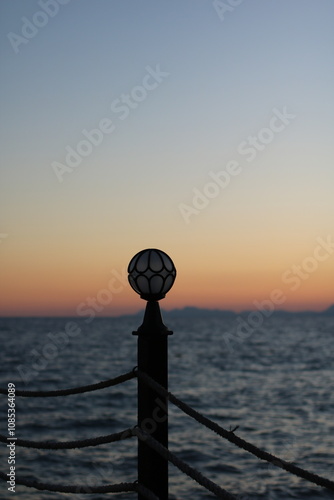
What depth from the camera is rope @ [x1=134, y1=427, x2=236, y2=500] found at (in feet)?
8.93

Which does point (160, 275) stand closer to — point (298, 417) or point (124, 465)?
point (124, 465)

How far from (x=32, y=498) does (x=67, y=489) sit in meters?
7.51

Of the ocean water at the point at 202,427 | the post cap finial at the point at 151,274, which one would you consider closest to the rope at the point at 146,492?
the post cap finial at the point at 151,274

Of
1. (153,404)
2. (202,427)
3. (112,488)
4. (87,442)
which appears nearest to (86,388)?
(87,442)

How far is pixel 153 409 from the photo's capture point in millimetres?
3053

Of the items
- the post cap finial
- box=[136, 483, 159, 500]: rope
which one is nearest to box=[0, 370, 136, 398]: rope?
the post cap finial

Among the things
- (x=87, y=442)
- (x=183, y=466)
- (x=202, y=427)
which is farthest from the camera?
(x=202, y=427)

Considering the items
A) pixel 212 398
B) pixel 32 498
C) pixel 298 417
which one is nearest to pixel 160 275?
pixel 32 498

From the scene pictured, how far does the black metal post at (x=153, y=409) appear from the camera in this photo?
120 inches

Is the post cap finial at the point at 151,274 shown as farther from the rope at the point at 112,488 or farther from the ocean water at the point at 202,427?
the ocean water at the point at 202,427

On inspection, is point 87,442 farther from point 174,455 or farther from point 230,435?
point 230,435

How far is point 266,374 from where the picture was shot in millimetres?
34688

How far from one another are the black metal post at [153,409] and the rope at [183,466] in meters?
0.04

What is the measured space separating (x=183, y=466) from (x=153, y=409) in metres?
0.33
